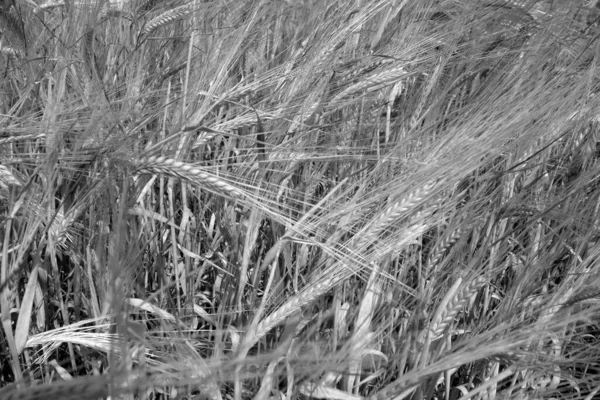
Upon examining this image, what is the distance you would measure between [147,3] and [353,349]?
45.3 inches

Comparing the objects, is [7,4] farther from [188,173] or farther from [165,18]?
[188,173]

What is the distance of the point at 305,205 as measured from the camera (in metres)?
1.35

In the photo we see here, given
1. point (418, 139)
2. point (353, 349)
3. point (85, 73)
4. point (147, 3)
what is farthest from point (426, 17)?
point (353, 349)

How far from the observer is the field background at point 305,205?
41.7 inches

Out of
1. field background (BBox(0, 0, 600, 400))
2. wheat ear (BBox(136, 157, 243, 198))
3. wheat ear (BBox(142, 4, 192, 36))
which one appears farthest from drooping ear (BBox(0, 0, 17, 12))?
wheat ear (BBox(136, 157, 243, 198))

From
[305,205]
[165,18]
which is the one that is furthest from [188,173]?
[165,18]

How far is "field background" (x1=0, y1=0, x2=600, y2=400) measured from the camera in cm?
106

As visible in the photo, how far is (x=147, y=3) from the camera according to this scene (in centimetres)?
176

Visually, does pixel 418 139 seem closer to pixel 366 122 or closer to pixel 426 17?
pixel 366 122

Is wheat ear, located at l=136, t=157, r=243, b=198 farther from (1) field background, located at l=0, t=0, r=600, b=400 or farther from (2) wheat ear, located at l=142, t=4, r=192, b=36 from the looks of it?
(2) wheat ear, located at l=142, t=4, r=192, b=36

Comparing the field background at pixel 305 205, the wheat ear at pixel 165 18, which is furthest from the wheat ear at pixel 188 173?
the wheat ear at pixel 165 18

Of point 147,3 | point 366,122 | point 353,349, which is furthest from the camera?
point 147,3

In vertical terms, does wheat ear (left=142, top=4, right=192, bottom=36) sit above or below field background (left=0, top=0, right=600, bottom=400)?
above

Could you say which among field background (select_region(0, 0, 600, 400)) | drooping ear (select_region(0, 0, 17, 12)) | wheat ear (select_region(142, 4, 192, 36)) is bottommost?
field background (select_region(0, 0, 600, 400))
